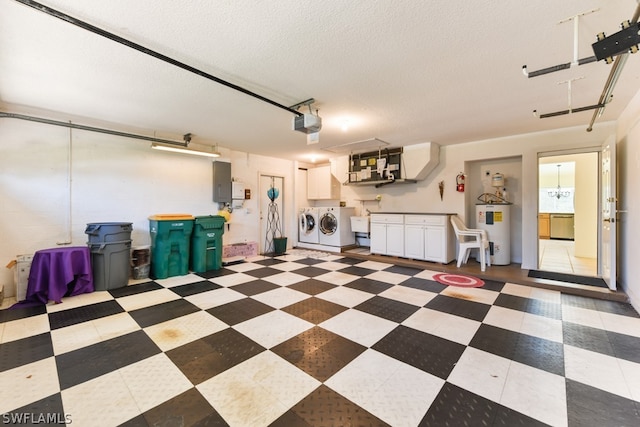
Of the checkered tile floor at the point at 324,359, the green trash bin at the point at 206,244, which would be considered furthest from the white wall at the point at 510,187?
the green trash bin at the point at 206,244

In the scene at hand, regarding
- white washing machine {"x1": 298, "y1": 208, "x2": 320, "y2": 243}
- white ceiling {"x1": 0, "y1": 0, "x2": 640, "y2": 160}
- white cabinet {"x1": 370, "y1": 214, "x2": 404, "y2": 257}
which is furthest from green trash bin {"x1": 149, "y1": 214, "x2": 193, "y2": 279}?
white cabinet {"x1": 370, "y1": 214, "x2": 404, "y2": 257}

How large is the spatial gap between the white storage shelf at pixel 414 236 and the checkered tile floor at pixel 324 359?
64.6 inches

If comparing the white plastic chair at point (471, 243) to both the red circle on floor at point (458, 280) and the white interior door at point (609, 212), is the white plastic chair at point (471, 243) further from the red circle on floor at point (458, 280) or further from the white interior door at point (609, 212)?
the white interior door at point (609, 212)

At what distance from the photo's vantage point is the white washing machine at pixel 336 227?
659cm

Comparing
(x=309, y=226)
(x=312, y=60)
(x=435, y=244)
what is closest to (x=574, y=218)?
(x=435, y=244)

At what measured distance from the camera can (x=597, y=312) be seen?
2.94 meters

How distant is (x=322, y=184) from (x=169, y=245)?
13.9ft

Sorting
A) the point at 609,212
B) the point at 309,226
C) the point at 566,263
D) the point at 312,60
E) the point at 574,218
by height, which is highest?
the point at 312,60

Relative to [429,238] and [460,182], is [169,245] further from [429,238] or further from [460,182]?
[460,182]

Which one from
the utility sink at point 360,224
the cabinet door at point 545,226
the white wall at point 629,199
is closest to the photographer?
the white wall at point 629,199

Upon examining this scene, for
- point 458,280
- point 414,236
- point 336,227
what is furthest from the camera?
point 336,227

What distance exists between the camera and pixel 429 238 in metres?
5.18

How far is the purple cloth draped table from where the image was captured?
322cm

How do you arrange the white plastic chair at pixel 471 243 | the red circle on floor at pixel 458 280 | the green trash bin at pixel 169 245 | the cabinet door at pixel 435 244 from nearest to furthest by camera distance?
the red circle on floor at pixel 458 280, the green trash bin at pixel 169 245, the white plastic chair at pixel 471 243, the cabinet door at pixel 435 244
